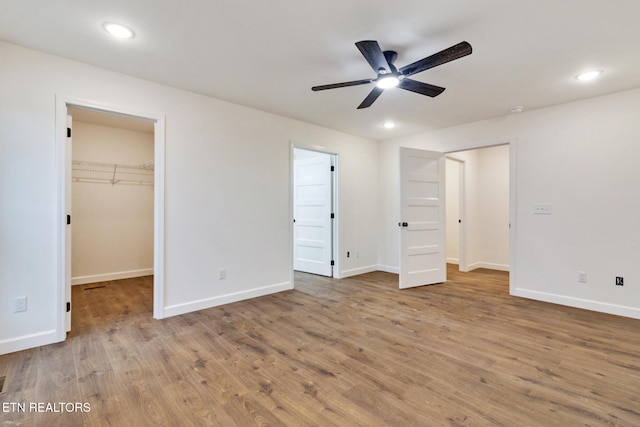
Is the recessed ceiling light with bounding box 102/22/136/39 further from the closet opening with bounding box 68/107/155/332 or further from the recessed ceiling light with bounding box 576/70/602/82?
the recessed ceiling light with bounding box 576/70/602/82

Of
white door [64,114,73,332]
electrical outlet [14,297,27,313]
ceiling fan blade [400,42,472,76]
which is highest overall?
ceiling fan blade [400,42,472,76]

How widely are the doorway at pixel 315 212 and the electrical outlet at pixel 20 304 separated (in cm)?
341

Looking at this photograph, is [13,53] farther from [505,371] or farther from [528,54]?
[505,371]

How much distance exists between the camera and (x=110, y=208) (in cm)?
514

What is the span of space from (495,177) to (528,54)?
383 cm

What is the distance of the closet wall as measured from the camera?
4848 mm

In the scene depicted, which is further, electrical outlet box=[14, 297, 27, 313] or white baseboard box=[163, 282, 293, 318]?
white baseboard box=[163, 282, 293, 318]

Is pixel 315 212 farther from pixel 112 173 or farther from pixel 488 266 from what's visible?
pixel 488 266

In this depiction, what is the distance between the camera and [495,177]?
5.93 metres

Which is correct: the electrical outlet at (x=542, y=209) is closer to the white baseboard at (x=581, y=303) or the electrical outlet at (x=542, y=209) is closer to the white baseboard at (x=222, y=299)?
the white baseboard at (x=581, y=303)

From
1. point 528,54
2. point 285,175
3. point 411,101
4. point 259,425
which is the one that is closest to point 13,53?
point 285,175

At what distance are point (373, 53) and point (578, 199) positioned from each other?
336cm

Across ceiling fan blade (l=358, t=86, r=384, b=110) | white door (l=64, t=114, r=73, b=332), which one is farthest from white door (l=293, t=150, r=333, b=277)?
white door (l=64, t=114, r=73, b=332)

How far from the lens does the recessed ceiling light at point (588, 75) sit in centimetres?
290
